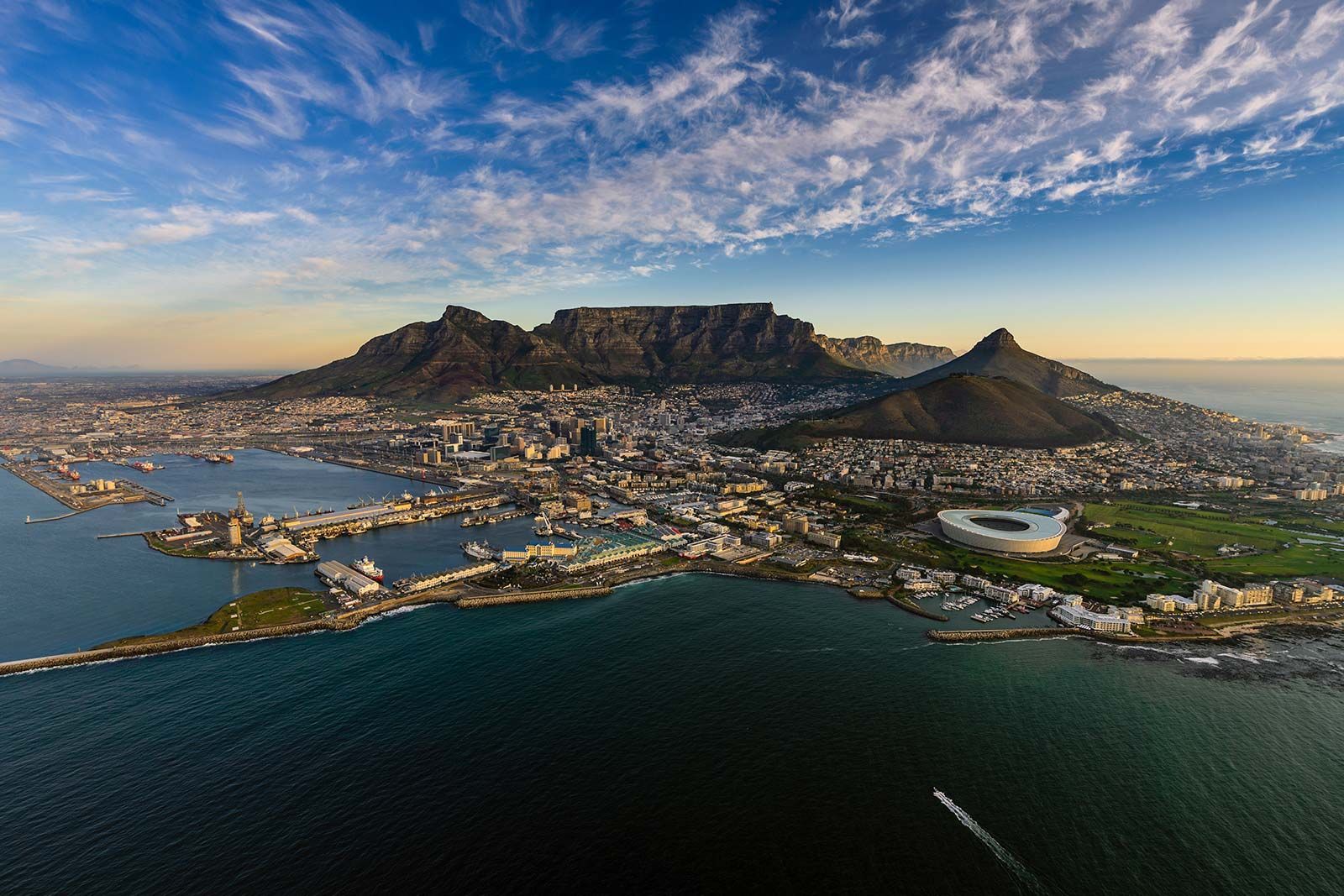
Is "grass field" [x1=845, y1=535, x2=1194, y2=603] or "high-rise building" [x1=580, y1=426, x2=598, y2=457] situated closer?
"grass field" [x1=845, y1=535, x2=1194, y2=603]

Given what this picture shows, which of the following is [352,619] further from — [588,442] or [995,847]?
[588,442]

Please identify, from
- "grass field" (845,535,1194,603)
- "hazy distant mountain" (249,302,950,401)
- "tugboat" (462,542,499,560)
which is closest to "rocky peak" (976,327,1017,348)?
"hazy distant mountain" (249,302,950,401)

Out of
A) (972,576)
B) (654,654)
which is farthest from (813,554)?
(654,654)

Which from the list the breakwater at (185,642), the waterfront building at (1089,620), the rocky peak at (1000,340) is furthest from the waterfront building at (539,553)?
the rocky peak at (1000,340)

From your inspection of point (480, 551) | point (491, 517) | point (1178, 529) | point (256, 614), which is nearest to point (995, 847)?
point (256, 614)

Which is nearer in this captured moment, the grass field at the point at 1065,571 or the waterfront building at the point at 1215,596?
the waterfront building at the point at 1215,596

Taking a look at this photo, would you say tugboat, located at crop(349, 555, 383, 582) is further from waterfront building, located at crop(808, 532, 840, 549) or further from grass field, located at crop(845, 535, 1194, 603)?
grass field, located at crop(845, 535, 1194, 603)

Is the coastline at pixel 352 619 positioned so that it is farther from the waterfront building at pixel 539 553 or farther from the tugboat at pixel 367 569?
the waterfront building at pixel 539 553
